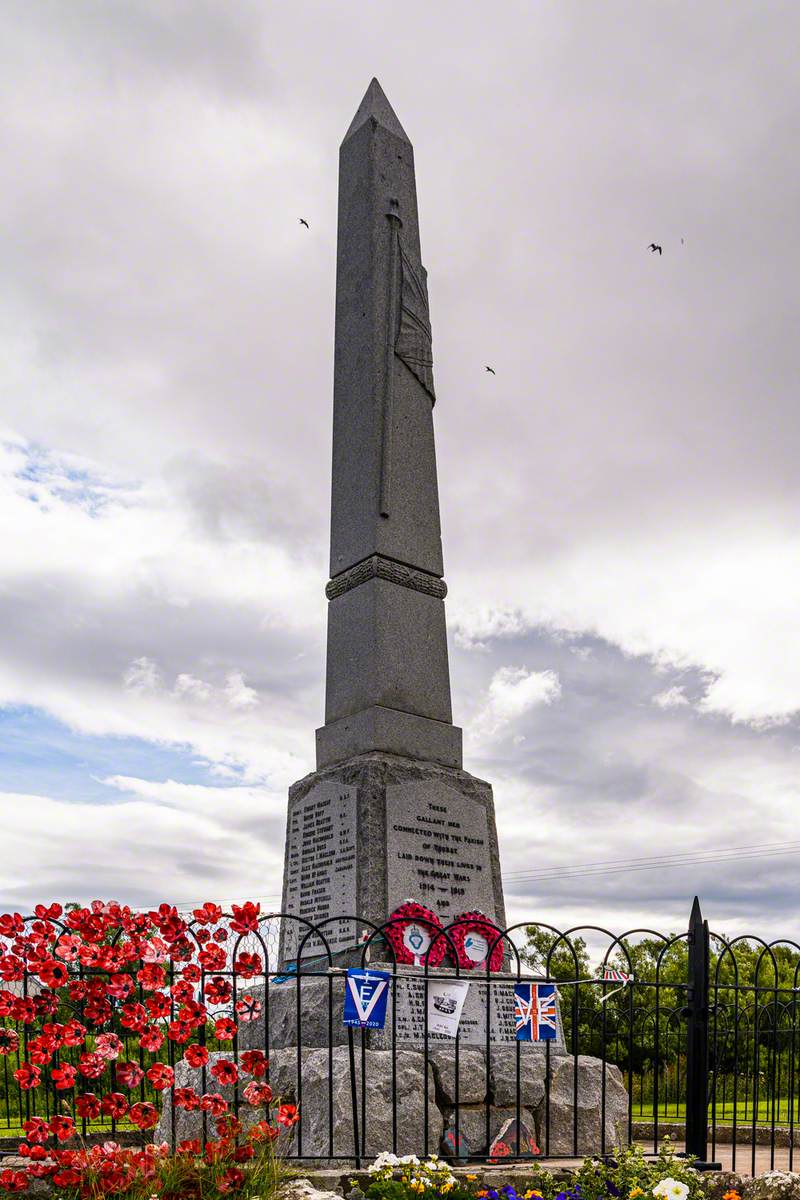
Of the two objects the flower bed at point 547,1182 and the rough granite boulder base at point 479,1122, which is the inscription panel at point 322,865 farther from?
the flower bed at point 547,1182

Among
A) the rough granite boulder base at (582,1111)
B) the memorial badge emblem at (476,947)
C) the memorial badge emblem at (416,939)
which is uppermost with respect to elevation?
the memorial badge emblem at (416,939)

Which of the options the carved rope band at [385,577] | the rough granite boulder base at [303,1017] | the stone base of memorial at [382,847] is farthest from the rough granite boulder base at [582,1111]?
the carved rope band at [385,577]

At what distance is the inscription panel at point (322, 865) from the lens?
8.60 metres

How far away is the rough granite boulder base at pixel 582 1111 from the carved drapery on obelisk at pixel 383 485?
8.56ft

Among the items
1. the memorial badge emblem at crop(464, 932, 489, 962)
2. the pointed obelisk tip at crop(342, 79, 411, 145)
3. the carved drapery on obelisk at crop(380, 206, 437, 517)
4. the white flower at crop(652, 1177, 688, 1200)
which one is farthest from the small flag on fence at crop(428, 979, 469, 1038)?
the pointed obelisk tip at crop(342, 79, 411, 145)

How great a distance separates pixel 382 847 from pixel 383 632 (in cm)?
178

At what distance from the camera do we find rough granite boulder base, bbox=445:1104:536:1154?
750cm

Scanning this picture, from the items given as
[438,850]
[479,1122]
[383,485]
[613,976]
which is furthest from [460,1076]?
[383,485]

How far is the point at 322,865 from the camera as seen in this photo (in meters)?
9.02

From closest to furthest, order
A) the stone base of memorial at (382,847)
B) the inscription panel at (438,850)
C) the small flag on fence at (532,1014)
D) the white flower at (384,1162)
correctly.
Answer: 1. the white flower at (384,1162)
2. the small flag on fence at (532,1014)
3. the stone base of memorial at (382,847)
4. the inscription panel at (438,850)

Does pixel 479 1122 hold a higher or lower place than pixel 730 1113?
higher

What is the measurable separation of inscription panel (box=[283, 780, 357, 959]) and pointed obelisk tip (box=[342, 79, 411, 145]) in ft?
20.7

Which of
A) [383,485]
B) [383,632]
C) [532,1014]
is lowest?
[532,1014]

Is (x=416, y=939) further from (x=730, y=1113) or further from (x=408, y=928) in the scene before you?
(x=730, y=1113)
